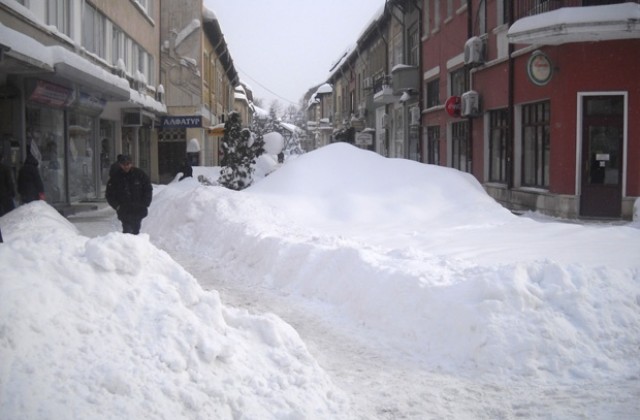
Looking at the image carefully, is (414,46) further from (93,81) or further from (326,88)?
(326,88)

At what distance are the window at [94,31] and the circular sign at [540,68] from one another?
472 inches

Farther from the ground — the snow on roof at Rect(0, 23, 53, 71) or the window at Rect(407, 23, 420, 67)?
the window at Rect(407, 23, 420, 67)

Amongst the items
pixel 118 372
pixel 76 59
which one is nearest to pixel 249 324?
pixel 118 372

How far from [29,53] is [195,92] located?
22.7 metres

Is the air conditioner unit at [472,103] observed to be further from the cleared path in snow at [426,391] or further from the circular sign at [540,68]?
the cleared path in snow at [426,391]

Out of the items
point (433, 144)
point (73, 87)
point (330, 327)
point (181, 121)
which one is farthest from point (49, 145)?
point (433, 144)

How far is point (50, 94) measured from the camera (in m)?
15.8

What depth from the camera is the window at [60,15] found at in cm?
1650

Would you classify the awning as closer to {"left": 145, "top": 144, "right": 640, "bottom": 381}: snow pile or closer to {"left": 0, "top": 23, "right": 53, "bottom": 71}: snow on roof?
{"left": 0, "top": 23, "right": 53, "bottom": 71}: snow on roof

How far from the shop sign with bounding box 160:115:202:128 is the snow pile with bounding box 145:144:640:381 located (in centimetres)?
1634

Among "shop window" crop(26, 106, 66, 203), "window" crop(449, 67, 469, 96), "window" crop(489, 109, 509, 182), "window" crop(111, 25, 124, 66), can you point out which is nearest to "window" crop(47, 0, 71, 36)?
"shop window" crop(26, 106, 66, 203)

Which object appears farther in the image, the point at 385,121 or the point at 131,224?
the point at 385,121

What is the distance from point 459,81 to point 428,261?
17207mm

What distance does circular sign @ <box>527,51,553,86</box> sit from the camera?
16000mm
